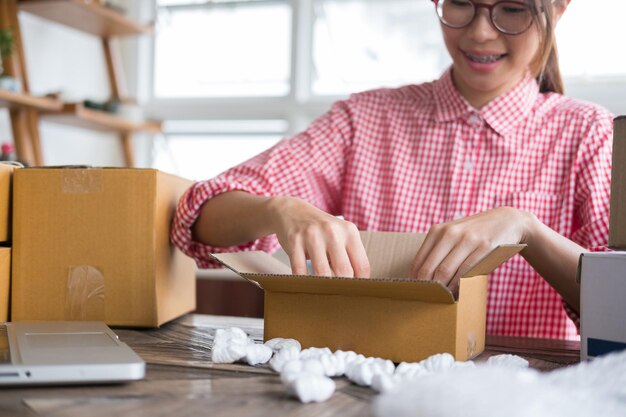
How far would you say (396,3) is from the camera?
2.95 meters

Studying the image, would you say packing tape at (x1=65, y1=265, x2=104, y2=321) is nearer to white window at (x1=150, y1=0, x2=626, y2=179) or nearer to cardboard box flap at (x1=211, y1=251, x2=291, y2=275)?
cardboard box flap at (x1=211, y1=251, x2=291, y2=275)

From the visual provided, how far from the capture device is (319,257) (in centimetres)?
93

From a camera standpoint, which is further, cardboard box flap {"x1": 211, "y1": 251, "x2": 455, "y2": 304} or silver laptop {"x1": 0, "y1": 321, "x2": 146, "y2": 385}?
cardboard box flap {"x1": 211, "y1": 251, "x2": 455, "y2": 304}

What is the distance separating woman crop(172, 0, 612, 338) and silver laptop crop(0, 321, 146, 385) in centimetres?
39

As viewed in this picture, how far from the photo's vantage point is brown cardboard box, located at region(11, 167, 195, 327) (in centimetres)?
108

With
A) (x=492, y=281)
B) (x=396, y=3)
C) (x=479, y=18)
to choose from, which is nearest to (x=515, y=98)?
(x=479, y=18)

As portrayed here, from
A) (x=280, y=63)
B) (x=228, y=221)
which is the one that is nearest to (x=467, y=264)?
(x=228, y=221)

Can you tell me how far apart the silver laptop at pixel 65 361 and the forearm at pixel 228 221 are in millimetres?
430

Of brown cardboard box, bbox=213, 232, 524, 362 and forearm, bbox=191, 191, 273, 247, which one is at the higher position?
forearm, bbox=191, 191, 273, 247

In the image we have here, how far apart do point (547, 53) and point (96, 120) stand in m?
1.93

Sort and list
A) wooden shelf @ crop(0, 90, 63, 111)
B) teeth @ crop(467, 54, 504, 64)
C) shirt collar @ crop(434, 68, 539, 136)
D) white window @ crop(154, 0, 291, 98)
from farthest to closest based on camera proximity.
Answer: white window @ crop(154, 0, 291, 98), wooden shelf @ crop(0, 90, 63, 111), shirt collar @ crop(434, 68, 539, 136), teeth @ crop(467, 54, 504, 64)

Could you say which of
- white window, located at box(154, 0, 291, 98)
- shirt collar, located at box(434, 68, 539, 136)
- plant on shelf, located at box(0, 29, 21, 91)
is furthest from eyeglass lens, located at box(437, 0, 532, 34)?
white window, located at box(154, 0, 291, 98)

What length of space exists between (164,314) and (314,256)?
30 centimetres

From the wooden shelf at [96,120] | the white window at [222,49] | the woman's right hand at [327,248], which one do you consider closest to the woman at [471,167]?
the woman's right hand at [327,248]
